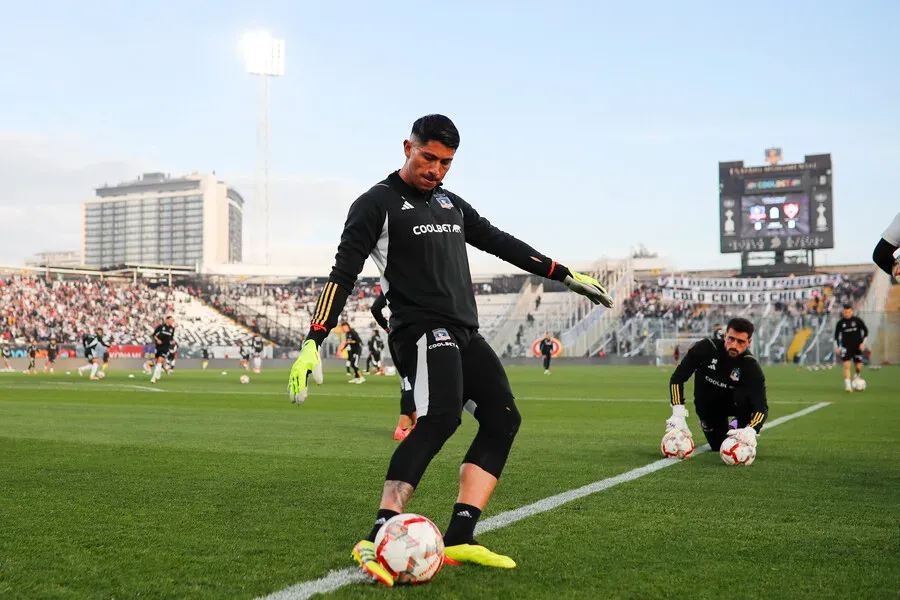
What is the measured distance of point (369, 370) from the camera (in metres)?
37.5

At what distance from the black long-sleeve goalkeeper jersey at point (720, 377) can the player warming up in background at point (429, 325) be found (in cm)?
424

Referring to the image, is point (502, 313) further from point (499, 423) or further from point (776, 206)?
point (499, 423)

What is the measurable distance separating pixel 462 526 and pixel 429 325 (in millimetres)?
896

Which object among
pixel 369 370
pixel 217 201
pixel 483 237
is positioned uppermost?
pixel 217 201

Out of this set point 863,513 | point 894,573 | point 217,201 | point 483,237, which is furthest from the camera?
→ point 217,201

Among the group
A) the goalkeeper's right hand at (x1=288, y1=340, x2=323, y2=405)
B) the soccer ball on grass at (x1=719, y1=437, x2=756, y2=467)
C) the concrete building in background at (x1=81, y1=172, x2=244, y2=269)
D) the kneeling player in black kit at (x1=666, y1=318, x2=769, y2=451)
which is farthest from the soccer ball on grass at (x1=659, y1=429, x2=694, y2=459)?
the concrete building in background at (x1=81, y1=172, x2=244, y2=269)

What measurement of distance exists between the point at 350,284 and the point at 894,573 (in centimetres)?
259

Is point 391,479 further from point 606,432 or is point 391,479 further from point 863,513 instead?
point 606,432

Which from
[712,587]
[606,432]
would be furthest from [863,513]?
[606,432]

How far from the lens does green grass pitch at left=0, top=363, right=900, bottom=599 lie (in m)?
3.64

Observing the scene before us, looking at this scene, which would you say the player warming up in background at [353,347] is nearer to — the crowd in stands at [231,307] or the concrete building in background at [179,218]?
the crowd in stands at [231,307]

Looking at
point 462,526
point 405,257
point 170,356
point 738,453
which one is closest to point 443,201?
point 405,257

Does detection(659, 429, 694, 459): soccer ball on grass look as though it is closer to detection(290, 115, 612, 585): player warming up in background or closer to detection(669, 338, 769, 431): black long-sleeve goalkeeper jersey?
detection(669, 338, 769, 431): black long-sleeve goalkeeper jersey

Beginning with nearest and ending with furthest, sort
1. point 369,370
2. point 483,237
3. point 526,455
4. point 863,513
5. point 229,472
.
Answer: point 483,237 → point 863,513 → point 229,472 → point 526,455 → point 369,370
